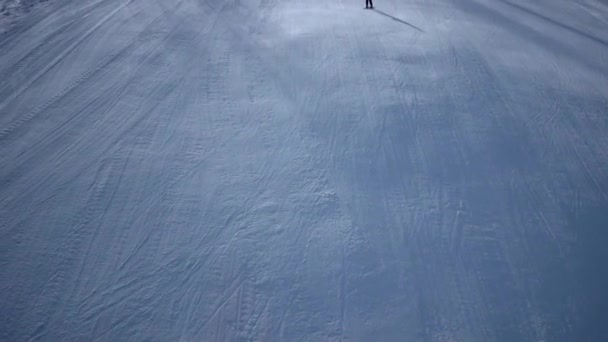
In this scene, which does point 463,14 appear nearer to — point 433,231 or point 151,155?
point 433,231

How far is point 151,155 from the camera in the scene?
193 inches

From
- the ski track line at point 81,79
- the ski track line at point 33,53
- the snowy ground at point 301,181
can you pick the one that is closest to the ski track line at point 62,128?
the snowy ground at point 301,181

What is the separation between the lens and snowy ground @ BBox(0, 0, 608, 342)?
351cm

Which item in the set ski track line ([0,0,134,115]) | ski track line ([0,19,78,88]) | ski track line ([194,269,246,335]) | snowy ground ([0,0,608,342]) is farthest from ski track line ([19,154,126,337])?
ski track line ([0,19,78,88])

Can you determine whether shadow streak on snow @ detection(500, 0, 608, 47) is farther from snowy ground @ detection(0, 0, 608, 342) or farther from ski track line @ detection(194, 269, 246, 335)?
ski track line @ detection(194, 269, 246, 335)

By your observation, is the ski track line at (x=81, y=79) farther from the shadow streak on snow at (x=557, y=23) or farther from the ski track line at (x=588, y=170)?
the shadow streak on snow at (x=557, y=23)

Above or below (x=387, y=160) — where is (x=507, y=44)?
above

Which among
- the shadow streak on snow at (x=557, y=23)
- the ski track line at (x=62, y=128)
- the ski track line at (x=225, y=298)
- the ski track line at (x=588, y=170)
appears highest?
the shadow streak on snow at (x=557, y=23)

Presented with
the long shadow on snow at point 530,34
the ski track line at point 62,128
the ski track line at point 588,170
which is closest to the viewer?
the ski track line at point 588,170

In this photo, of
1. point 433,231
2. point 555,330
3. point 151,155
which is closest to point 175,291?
point 151,155

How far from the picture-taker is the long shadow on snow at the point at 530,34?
6594mm

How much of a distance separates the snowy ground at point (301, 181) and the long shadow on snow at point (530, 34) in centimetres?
7

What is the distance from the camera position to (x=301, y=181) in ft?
15.2

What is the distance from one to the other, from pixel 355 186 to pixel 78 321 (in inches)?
120
